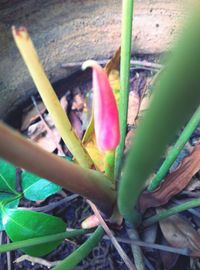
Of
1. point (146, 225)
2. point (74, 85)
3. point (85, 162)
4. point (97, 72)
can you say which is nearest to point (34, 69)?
point (97, 72)

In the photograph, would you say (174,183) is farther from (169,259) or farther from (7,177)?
(7,177)

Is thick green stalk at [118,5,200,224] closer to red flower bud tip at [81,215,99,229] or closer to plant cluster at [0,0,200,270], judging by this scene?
plant cluster at [0,0,200,270]

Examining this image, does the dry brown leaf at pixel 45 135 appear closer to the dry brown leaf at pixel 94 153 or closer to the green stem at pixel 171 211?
the dry brown leaf at pixel 94 153

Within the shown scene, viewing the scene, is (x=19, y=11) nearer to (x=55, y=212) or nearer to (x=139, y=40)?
(x=139, y=40)

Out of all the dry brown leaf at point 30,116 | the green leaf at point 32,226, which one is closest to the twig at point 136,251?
the green leaf at point 32,226

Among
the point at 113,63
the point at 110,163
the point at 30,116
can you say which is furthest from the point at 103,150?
the point at 30,116

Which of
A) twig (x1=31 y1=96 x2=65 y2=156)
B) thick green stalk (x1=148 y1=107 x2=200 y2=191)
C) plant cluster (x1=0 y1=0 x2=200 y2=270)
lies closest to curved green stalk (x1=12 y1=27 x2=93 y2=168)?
plant cluster (x1=0 y1=0 x2=200 y2=270)
